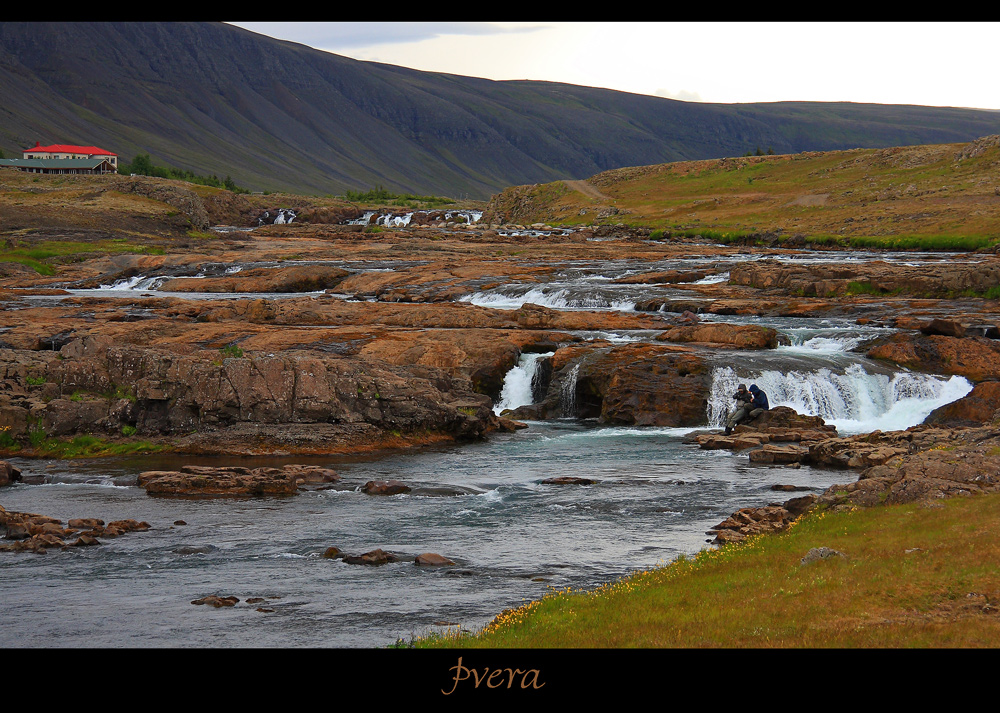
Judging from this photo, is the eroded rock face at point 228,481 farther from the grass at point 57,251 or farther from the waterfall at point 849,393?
the grass at point 57,251

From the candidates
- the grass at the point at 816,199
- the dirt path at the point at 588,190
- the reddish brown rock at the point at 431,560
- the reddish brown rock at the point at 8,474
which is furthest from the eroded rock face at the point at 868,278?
the dirt path at the point at 588,190

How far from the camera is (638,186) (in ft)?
522

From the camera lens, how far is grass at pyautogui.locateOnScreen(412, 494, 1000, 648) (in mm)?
11234

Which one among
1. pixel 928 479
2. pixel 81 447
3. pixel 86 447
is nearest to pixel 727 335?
pixel 928 479

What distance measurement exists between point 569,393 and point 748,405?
7393 millimetres

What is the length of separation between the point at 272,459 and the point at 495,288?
36386 millimetres

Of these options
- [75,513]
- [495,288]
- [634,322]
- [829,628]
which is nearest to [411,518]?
[75,513]

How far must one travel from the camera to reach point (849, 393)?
1496 inches

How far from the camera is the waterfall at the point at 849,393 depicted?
37.1 meters

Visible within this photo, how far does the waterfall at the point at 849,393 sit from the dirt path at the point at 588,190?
378 feet

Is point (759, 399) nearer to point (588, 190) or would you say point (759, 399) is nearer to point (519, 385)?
point (519, 385)

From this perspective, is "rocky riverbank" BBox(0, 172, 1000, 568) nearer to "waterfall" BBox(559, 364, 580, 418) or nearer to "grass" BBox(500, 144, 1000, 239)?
"waterfall" BBox(559, 364, 580, 418)
